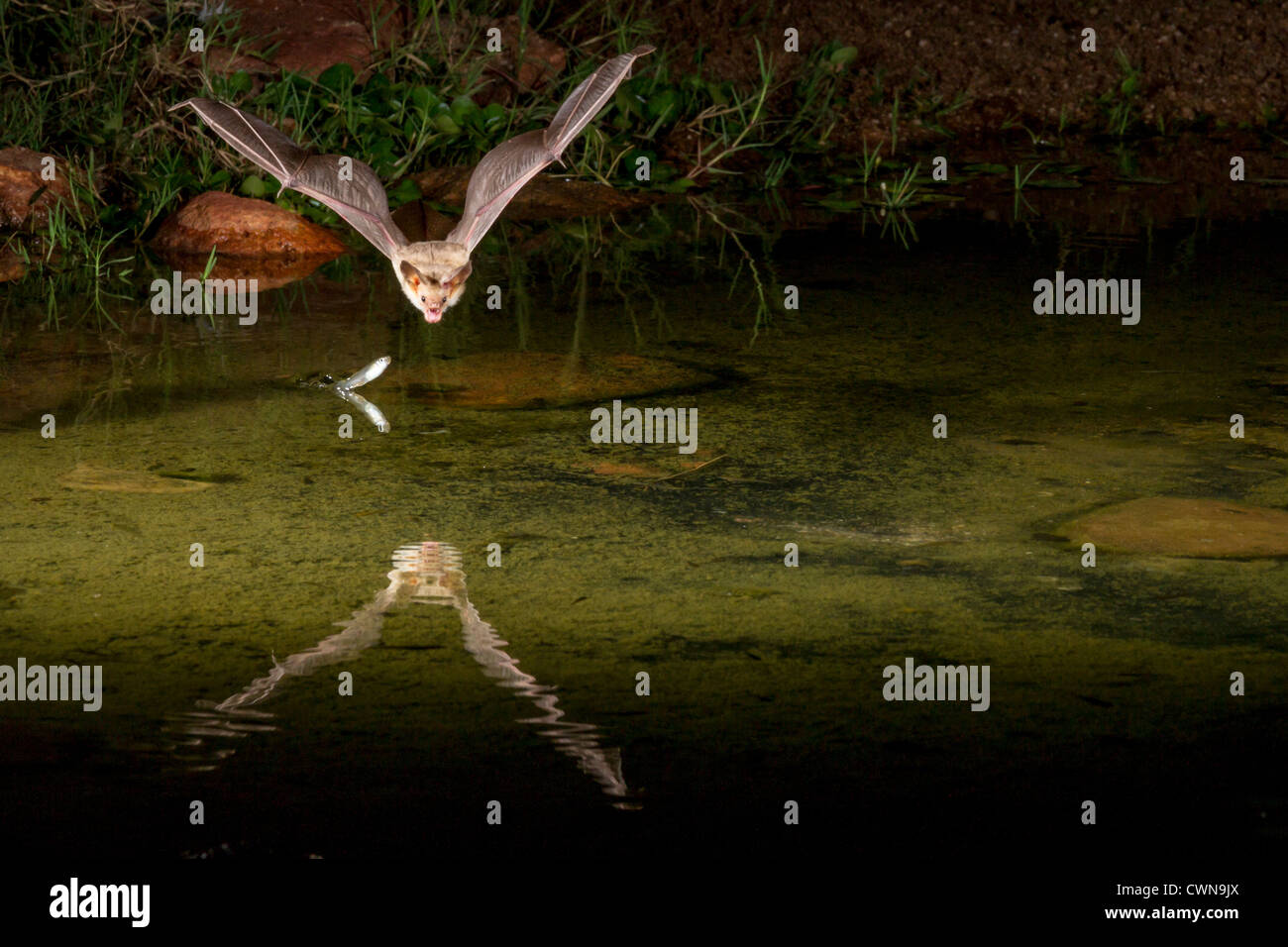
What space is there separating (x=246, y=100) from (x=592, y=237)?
57.8 inches

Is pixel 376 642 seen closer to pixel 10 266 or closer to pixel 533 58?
pixel 10 266

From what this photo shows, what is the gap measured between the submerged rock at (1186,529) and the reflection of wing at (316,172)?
1.33 metres

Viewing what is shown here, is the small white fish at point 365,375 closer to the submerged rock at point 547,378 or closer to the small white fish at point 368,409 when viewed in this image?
the small white fish at point 368,409

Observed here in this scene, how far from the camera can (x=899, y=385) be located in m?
4.25

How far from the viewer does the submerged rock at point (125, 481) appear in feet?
11.4

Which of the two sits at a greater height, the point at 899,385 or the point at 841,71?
the point at 841,71

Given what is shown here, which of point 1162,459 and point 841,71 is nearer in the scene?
point 1162,459

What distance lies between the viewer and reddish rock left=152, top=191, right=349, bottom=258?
234 inches

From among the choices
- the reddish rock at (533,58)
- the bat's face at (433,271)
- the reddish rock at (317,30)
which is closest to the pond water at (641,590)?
the bat's face at (433,271)

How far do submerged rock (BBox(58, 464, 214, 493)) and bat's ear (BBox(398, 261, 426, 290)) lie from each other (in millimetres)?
585

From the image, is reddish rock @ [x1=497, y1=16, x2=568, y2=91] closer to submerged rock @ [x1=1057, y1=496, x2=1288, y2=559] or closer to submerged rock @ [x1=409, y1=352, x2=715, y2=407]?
submerged rock @ [x1=409, y1=352, x2=715, y2=407]
